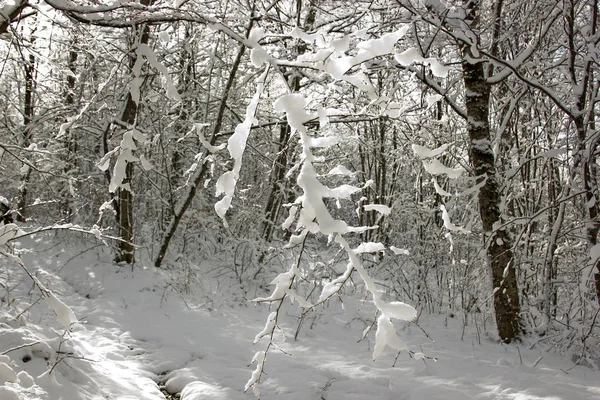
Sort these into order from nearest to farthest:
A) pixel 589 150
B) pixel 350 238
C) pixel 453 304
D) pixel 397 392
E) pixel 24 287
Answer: pixel 397 392
pixel 589 150
pixel 24 287
pixel 453 304
pixel 350 238

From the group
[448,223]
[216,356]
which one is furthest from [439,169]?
[216,356]

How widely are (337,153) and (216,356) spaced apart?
217 inches

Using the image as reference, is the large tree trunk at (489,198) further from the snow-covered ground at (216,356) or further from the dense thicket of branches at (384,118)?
the snow-covered ground at (216,356)

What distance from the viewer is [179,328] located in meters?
5.25

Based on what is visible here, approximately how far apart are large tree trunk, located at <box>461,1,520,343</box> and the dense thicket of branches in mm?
15

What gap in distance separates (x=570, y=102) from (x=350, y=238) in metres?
6.73

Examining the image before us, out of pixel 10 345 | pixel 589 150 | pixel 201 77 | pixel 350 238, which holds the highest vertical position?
pixel 201 77

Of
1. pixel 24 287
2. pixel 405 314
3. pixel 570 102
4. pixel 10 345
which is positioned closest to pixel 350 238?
pixel 570 102

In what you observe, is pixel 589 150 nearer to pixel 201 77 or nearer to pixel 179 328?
pixel 179 328

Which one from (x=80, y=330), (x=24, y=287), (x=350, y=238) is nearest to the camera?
(x=80, y=330)

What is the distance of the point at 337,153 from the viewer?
9.00m

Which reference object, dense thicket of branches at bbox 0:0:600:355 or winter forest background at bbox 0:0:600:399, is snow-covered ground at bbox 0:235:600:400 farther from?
dense thicket of branches at bbox 0:0:600:355

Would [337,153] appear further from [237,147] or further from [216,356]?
[237,147]

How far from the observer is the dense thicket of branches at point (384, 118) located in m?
1.82
